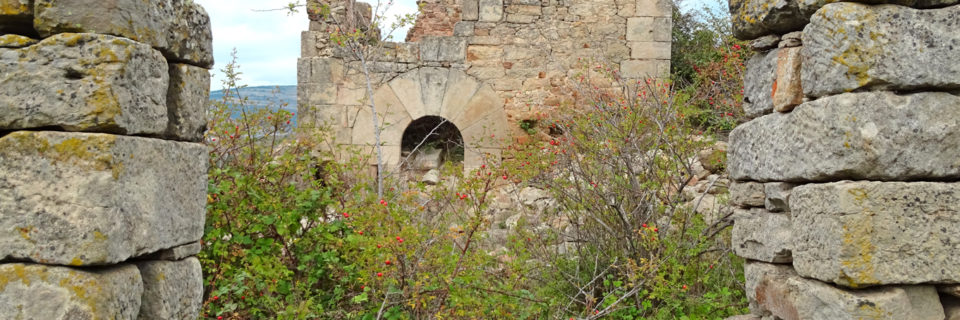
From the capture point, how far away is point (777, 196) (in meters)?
2.62

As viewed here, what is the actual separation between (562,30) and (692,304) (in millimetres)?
→ 4704

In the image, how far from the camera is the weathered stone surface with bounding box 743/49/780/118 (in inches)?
108

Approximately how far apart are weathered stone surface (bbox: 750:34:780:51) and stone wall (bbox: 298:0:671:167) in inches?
214

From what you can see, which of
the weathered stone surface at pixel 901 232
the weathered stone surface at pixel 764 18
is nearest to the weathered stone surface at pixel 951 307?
the weathered stone surface at pixel 901 232

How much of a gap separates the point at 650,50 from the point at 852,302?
6.41 m

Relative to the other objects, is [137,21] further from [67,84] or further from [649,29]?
[649,29]

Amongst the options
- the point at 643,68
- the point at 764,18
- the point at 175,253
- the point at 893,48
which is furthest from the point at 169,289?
the point at 643,68

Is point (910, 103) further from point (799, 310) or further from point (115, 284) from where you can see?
point (115, 284)

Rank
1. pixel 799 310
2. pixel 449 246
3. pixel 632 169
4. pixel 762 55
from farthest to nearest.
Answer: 1. pixel 632 169
2. pixel 449 246
3. pixel 762 55
4. pixel 799 310

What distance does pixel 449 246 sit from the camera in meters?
4.11

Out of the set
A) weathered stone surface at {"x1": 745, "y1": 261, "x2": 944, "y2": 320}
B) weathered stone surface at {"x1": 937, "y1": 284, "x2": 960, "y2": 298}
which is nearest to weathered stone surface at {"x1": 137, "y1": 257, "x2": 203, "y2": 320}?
weathered stone surface at {"x1": 745, "y1": 261, "x2": 944, "y2": 320}

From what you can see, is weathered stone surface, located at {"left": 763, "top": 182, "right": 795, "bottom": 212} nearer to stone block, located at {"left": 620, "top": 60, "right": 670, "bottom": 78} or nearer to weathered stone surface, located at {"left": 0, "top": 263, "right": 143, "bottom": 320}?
weathered stone surface, located at {"left": 0, "top": 263, "right": 143, "bottom": 320}

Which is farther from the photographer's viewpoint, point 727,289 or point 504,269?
point 504,269

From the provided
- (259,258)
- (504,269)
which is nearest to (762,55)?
(504,269)
